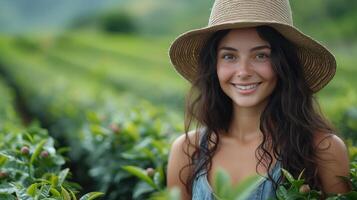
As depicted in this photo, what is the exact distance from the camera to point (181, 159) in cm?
264

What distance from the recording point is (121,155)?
354cm

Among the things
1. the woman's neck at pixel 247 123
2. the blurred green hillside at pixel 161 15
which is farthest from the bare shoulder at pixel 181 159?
the blurred green hillside at pixel 161 15

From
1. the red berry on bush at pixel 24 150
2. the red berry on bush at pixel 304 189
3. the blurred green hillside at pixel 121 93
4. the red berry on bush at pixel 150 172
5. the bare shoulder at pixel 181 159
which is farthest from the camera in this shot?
the blurred green hillside at pixel 121 93

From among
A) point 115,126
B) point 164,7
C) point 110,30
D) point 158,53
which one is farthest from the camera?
point 164,7

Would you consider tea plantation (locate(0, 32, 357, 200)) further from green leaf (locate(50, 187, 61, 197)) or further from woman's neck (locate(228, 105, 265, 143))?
woman's neck (locate(228, 105, 265, 143))

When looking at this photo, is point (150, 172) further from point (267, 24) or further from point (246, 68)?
point (267, 24)

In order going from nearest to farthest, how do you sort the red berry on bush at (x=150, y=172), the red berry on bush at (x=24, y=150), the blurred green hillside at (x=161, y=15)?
the red berry on bush at (x=24, y=150)
the red berry on bush at (x=150, y=172)
the blurred green hillside at (x=161, y=15)

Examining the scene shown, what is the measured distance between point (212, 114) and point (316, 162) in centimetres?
50

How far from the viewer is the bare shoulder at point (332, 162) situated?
7.58 feet

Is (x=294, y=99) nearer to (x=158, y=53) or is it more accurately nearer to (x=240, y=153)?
(x=240, y=153)

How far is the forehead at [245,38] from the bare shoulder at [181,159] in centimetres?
49

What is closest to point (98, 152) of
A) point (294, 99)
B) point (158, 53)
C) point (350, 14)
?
point (294, 99)

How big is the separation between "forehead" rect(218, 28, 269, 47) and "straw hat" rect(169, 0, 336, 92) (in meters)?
0.05

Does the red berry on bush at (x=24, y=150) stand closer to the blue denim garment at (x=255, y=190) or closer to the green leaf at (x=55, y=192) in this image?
the green leaf at (x=55, y=192)
